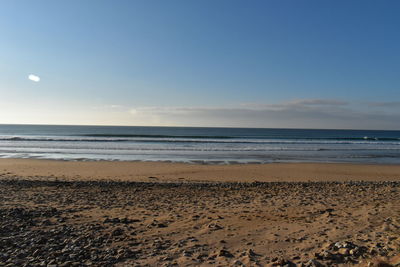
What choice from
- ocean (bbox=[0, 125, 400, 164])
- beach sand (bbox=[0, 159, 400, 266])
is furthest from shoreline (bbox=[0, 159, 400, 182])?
ocean (bbox=[0, 125, 400, 164])

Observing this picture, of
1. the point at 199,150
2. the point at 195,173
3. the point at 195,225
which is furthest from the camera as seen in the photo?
the point at 199,150

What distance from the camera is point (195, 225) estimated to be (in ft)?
20.2

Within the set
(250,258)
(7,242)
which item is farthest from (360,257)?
(7,242)

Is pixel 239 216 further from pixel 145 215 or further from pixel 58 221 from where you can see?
pixel 58 221

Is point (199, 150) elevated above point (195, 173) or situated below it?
above

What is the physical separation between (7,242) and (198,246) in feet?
11.6

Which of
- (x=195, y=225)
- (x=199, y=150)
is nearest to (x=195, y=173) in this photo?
(x=195, y=225)

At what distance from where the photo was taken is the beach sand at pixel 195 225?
447 cm

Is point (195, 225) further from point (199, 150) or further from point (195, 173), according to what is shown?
point (199, 150)

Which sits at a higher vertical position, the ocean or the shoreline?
the ocean

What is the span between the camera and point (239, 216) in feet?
22.5

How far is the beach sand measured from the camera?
4.47m

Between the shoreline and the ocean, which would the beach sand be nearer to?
the shoreline

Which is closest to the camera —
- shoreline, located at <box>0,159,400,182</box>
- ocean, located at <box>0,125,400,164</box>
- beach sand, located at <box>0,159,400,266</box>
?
beach sand, located at <box>0,159,400,266</box>
